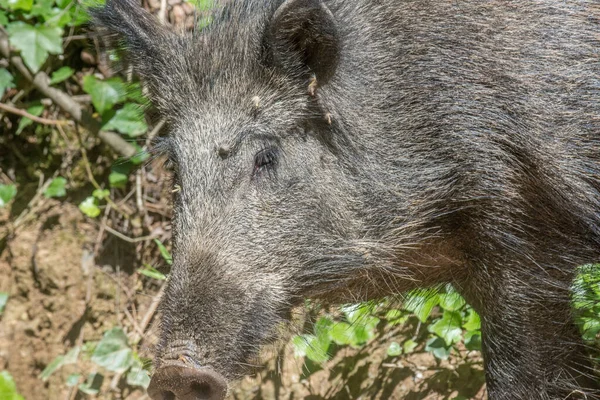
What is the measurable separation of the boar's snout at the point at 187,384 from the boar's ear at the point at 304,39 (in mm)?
1171

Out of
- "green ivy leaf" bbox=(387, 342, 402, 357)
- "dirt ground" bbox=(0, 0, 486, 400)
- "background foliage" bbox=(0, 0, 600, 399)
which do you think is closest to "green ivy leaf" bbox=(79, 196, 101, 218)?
"background foliage" bbox=(0, 0, 600, 399)

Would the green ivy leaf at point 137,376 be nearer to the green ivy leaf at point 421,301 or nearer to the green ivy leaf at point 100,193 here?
the green ivy leaf at point 100,193

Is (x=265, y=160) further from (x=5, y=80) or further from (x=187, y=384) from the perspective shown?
(x=5, y=80)

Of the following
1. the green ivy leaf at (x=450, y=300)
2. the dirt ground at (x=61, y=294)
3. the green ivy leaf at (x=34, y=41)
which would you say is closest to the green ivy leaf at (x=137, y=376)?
the dirt ground at (x=61, y=294)

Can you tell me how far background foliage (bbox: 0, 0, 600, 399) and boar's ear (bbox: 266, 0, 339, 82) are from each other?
1.42 m

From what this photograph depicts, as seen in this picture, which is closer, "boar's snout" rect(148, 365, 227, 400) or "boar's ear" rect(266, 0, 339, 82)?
"boar's snout" rect(148, 365, 227, 400)

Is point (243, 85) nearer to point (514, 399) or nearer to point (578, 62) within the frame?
point (578, 62)

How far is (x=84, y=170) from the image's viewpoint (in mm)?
5641

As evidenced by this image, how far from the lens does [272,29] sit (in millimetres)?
3072

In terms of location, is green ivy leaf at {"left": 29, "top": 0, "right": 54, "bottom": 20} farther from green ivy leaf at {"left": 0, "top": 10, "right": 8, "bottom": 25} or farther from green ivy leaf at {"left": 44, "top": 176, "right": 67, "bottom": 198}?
green ivy leaf at {"left": 44, "top": 176, "right": 67, "bottom": 198}

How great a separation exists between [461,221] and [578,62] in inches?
29.5

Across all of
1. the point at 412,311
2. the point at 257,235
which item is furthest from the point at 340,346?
the point at 257,235

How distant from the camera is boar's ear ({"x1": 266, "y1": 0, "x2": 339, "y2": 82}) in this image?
300cm

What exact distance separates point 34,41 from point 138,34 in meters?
1.54
